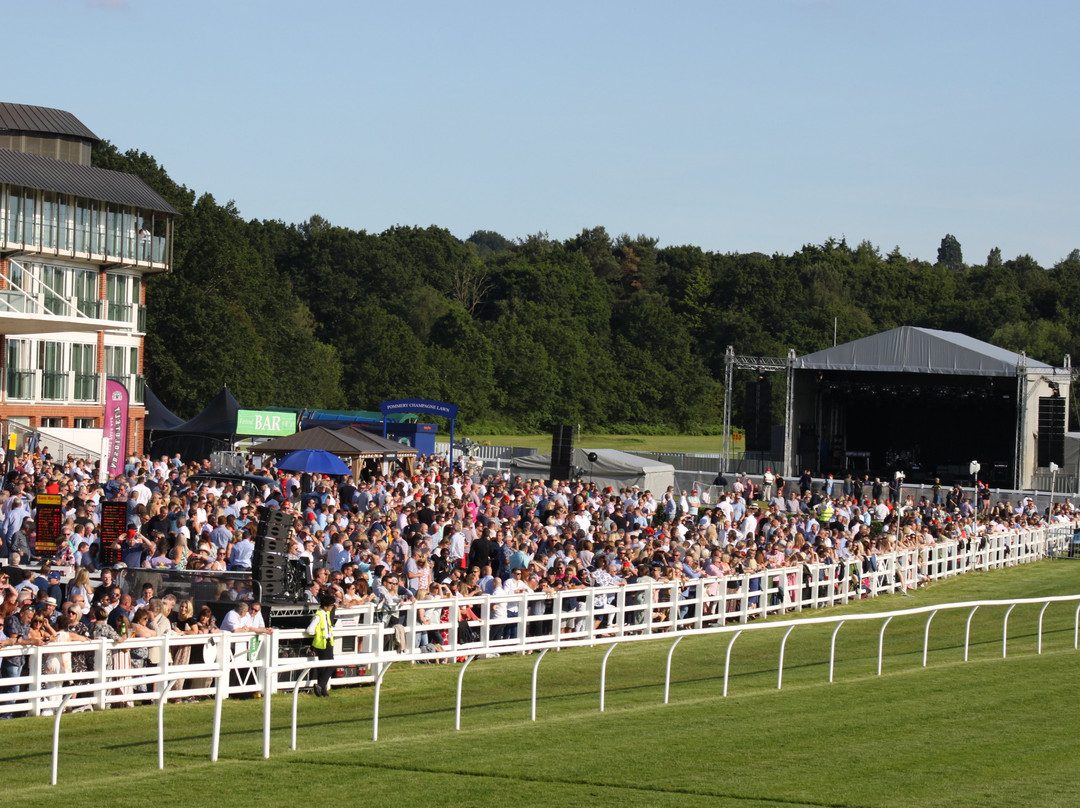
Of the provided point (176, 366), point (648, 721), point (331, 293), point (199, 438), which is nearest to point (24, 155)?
point (199, 438)

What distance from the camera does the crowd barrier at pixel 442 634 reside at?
37.4 feet

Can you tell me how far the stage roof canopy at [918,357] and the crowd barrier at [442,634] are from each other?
653 inches

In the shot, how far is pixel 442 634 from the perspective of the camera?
15.9 m

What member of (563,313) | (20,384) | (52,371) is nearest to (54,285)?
(52,371)

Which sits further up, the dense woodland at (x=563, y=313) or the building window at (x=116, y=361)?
the dense woodland at (x=563, y=313)

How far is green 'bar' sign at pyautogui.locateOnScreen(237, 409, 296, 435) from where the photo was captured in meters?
36.2

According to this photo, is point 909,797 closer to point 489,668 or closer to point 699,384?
point 489,668

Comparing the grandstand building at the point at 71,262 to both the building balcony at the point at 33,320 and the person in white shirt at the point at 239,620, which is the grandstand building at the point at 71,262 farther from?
the person in white shirt at the point at 239,620

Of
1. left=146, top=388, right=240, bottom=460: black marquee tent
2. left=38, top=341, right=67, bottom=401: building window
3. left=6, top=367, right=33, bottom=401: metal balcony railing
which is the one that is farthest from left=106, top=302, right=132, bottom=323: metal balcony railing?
left=6, top=367, right=33, bottom=401: metal balcony railing

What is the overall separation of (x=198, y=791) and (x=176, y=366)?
181 ft

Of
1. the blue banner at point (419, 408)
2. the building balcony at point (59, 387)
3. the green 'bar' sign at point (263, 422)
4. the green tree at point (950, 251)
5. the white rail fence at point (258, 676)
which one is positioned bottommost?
the white rail fence at point (258, 676)

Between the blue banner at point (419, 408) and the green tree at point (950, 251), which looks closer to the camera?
the blue banner at point (419, 408)

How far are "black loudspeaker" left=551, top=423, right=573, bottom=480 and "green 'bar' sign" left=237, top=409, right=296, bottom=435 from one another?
7745 mm

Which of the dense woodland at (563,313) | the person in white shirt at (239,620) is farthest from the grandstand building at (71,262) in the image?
the person in white shirt at (239,620)
